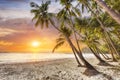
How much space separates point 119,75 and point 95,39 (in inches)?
676

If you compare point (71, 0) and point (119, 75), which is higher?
point (71, 0)

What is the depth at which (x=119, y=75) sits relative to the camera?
20453 millimetres

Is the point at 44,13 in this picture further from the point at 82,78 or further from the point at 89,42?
the point at 82,78

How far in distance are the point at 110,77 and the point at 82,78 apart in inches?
96.7

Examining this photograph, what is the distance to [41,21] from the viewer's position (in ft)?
97.6

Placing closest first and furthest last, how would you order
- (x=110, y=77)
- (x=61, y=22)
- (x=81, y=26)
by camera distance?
(x=110, y=77) → (x=61, y=22) → (x=81, y=26)

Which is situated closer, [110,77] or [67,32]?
[110,77]

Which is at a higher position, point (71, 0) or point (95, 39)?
point (71, 0)

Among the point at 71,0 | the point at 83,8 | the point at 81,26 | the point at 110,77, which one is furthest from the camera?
the point at 81,26

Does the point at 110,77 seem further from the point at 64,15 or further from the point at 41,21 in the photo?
the point at 41,21

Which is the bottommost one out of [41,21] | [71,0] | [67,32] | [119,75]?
[119,75]

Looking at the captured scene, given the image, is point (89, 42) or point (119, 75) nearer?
point (119, 75)

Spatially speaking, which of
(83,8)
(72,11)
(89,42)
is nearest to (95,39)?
(89,42)

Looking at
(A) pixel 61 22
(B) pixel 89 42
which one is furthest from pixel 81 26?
(A) pixel 61 22
